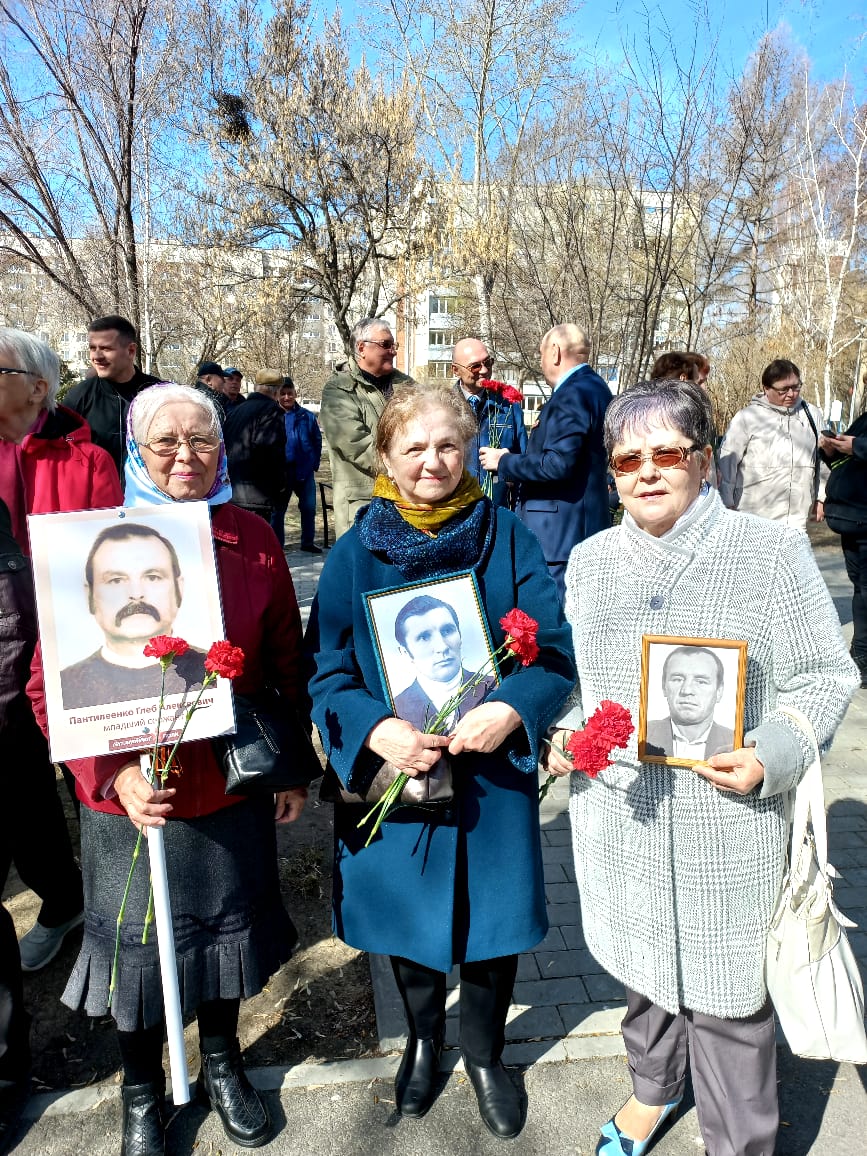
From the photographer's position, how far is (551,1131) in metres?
2.36

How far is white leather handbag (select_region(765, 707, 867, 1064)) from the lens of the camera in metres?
1.80

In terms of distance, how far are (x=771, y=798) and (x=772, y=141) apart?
8.73 m

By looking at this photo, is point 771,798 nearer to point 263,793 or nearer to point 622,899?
point 622,899

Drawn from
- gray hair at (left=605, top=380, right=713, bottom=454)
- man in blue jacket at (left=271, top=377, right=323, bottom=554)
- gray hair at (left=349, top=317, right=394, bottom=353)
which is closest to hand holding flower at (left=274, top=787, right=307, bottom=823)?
gray hair at (left=605, top=380, right=713, bottom=454)

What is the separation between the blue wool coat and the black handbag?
0.30ft

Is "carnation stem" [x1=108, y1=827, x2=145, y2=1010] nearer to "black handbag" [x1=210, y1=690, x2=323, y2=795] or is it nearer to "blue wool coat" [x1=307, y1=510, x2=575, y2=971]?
"black handbag" [x1=210, y1=690, x2=323, y2=795]

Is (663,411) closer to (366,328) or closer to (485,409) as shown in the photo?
(485,409)

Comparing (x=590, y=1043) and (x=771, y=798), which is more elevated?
(x=771, y=798)

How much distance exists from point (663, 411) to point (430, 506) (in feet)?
2.14

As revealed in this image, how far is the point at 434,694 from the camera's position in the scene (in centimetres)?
205

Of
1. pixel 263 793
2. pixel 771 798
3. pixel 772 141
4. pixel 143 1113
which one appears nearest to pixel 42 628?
→ pixel 263 793

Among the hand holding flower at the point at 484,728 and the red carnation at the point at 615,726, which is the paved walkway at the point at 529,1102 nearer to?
the hand holding flower at the point at 484,728

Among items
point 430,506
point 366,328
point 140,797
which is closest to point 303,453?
point 366,328

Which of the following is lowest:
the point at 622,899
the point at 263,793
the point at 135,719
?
the point at 622,899
